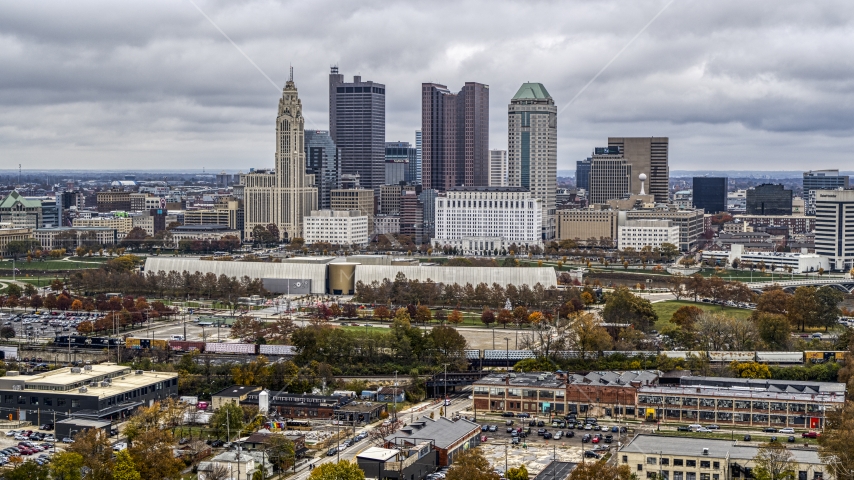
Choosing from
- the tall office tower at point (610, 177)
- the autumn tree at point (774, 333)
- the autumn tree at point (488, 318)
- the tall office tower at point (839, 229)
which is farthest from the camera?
the tall office tower at point (610, 177)

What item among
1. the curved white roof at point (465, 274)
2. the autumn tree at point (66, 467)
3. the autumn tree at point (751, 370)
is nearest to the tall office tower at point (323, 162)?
the curved white roof at point (465, 274)

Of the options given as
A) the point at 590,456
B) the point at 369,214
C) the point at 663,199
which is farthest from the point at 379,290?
the point at 663,199

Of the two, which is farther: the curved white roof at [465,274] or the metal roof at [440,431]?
the curved white roof at [465,274]

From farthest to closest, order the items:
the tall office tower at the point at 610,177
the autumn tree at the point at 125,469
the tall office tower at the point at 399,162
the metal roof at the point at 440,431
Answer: the tall office tower at the point at 399,162, the tall office tower at the point at 610,177, the metal roof at the point at 440,431, the autumn tree at the point at 125,469

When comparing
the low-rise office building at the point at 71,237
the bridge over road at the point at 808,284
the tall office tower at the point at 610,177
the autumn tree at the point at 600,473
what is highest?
the tall office tower at the point at 610,177

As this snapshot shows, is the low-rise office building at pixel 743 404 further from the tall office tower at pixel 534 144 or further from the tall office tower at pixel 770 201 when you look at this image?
the tall office tower at pixel 770 201

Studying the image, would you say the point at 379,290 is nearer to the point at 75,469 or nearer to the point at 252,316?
the point at 252,316

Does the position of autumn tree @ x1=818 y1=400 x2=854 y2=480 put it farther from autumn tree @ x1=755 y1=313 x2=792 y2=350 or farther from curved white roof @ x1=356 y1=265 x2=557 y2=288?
curved white roof @ x1=356 y1=265 x2=557 y2=288

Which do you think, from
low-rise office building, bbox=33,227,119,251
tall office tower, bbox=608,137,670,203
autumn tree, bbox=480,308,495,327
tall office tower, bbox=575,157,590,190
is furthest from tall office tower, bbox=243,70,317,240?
tall office tower, bbox=575,157,590,190
